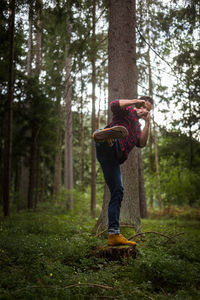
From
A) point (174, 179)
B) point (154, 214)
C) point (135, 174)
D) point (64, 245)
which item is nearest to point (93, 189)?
point (174, 179)

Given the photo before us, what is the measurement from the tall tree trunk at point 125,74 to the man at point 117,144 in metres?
1.34

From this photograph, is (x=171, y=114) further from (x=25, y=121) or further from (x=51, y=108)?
(x=25, y=121)

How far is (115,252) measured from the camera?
4117 millimetres

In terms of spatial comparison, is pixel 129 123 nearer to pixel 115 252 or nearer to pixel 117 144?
pixel 117 144

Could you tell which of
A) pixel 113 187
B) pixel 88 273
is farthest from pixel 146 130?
pixel 88 273

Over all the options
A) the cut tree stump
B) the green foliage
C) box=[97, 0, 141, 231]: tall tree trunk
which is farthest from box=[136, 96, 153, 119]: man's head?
the green foliage

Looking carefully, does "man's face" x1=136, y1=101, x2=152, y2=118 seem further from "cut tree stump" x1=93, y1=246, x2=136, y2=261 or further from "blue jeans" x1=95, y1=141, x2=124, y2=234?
"cut tree stump" x1=93, y1=246, x2=136, y2=261

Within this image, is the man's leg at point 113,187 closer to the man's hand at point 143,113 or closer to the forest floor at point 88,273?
the forest floor at point 88,273

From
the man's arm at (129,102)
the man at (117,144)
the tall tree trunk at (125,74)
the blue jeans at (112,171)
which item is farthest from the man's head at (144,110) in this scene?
the tall tree trunk at (125,74)

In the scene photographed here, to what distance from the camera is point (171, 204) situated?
1664cm

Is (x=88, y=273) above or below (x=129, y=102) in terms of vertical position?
below

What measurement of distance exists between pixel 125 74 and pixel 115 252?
3.88m

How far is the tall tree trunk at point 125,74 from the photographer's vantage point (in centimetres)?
577

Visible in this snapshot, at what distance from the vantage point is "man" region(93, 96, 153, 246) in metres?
4.07
